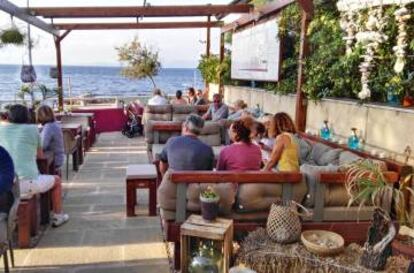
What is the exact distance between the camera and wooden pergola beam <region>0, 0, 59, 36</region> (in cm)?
674

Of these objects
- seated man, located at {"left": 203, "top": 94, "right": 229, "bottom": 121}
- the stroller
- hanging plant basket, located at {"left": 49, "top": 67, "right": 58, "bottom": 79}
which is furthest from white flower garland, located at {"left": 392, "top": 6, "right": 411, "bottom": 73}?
hanging plant basket, located at {"left": 49, "top": 67, "right": 58, "bottom": 79}

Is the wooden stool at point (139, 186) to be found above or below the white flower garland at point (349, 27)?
below

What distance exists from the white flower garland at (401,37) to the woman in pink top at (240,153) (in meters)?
1.42

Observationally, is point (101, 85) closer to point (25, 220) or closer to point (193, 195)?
point (25, 220)

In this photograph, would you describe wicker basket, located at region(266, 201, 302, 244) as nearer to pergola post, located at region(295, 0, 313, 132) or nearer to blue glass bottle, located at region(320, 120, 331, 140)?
blue glass bottle, located at region(320, 120, 331, 140)

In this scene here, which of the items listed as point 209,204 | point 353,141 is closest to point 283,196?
point 209,204

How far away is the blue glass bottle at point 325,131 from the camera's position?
16.8ft

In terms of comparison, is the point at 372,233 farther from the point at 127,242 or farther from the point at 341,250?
the point at 127,242

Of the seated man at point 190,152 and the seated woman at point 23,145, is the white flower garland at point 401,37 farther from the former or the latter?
the seated woman at point 23,145

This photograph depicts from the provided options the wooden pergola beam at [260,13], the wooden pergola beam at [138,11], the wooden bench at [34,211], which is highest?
the wooden pergola beam at [138,11]

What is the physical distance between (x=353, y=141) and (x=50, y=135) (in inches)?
128

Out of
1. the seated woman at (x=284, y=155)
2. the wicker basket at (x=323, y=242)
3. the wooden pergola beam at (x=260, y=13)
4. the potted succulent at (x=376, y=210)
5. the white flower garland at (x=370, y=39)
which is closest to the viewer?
the potted succulent at (x=376, y=210)

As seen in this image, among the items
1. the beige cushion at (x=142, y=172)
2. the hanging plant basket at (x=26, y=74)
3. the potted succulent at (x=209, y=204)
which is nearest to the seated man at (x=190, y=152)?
the potted succulent at (x=209, y=204)

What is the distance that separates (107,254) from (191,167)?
103 cm
